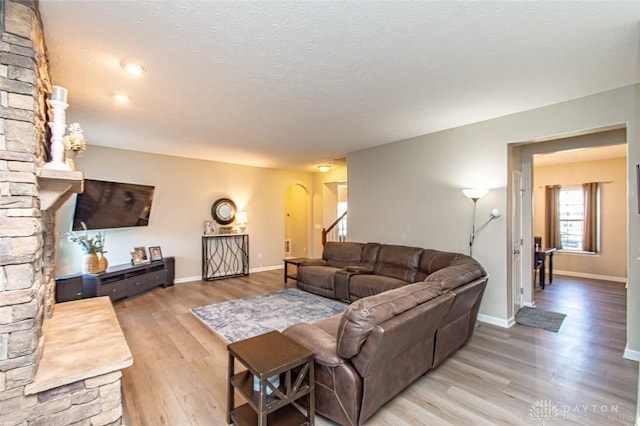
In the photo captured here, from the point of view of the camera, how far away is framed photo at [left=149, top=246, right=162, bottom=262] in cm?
572

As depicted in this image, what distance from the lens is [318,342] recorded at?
6.81ft

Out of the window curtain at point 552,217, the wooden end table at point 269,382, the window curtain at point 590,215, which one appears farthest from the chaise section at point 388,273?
the window curtain at point 590,215

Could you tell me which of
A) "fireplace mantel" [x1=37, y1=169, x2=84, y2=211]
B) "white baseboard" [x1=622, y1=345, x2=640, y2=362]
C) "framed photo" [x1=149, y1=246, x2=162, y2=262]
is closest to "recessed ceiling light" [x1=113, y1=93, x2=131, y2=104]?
"fireplace mantel" [x1=37, y1=169, x2=84, y2=211]

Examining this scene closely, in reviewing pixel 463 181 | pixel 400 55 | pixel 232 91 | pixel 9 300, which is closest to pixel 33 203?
pixel 9 300

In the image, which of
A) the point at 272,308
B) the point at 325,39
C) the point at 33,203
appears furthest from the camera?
the point at 272,308

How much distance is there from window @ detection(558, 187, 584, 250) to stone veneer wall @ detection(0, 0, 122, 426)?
30.8 feet

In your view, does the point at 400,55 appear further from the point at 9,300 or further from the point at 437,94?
the point at 9,300

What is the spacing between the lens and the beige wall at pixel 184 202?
5324 millimetres

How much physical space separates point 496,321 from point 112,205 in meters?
6.08

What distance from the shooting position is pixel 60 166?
1.92 m

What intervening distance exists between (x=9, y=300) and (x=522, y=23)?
345 centimetres

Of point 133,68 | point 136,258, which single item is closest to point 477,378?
point 133,68

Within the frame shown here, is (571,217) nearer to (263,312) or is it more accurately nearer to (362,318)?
(263,312)

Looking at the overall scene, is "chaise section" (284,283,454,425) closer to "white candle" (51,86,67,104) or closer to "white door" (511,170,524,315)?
"white candle" (51,86,67,104)
